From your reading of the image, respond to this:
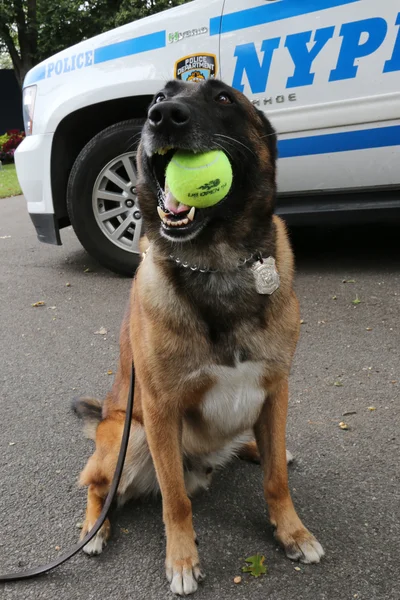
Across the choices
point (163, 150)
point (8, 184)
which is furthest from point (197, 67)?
point (8, 184)

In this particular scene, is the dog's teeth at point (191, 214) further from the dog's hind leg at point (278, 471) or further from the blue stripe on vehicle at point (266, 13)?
the blue stripe on vehicle at point (266, 13)

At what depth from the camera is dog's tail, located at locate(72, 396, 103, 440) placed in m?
2.53

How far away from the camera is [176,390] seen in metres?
1.88

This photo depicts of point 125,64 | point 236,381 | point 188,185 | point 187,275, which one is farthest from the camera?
point 125,64

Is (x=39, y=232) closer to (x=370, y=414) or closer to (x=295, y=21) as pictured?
(x=295, y=21)

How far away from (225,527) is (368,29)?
3.30 meters

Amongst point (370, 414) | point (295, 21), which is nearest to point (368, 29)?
point (295, 21)

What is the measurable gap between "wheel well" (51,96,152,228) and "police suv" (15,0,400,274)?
0.01m

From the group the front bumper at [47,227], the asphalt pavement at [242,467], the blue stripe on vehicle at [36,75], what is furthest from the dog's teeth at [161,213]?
the blue stripe on vehicle at [36,75]

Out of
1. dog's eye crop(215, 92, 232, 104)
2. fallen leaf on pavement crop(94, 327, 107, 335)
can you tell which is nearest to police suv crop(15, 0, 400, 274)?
fallen leaf on pavement crop(94, 327, 107, 335)

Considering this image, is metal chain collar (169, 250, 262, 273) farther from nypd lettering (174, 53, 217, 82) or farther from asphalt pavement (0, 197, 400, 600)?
nypd lettering (174, 53, 217, 82)

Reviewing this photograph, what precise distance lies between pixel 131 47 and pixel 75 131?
916 mm

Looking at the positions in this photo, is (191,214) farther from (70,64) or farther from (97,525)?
(70,64)

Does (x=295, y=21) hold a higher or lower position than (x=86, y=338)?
higher
